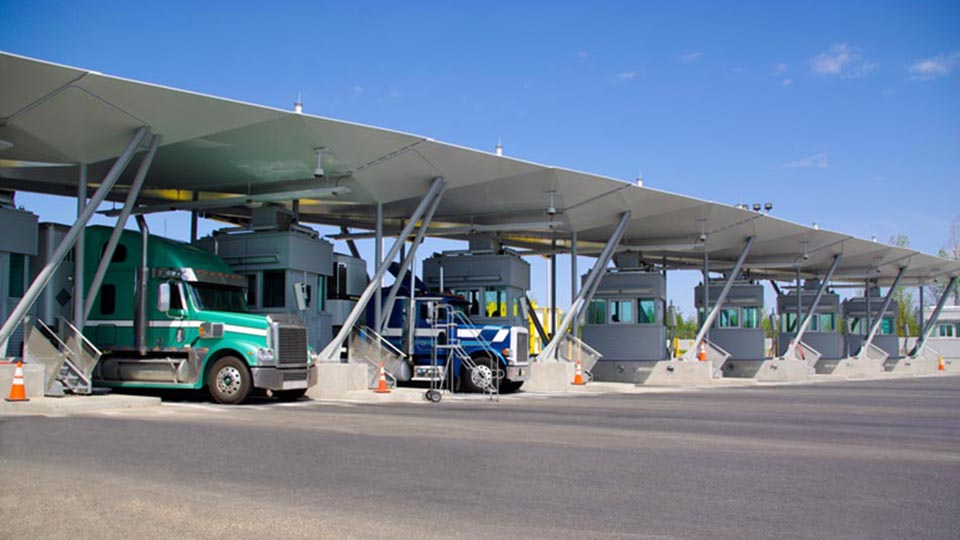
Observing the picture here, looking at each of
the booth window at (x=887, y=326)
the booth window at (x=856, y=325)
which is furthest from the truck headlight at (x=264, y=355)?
the booth window at (x=887, y=326)

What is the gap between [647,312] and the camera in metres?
30.7

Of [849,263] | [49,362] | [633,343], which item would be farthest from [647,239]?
[49,362]

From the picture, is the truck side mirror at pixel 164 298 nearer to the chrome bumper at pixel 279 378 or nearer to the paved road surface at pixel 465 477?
the chrome bumper at pixel 279 378

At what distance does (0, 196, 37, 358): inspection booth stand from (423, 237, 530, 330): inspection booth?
10565 millimetres

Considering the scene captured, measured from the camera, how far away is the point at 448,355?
856 inches

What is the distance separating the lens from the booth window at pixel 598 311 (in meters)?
31.3

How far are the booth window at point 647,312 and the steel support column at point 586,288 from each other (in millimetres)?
3426

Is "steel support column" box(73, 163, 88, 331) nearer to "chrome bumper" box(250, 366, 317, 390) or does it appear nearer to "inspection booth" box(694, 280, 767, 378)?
Result: "chrome bumper" box(250, 366, 317, 390)

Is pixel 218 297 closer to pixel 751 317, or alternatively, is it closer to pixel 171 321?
pixel 171 321

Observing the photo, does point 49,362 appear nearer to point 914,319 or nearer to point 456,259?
point 456,259

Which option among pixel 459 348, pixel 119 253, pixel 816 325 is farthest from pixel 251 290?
pixel 816 325

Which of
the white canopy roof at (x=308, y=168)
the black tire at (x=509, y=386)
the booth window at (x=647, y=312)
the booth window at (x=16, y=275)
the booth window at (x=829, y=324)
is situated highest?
the white canopy roof at (x=308, y=168)

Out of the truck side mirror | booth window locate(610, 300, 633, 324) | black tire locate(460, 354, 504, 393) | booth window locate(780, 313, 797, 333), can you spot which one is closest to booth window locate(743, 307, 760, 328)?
booth window locate(780, 313, 797, 333)

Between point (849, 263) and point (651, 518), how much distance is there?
132 feet
